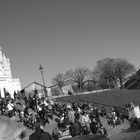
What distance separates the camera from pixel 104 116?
3091cm

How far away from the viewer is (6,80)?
57.2 m

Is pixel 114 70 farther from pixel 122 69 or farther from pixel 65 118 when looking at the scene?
pixel 65 118

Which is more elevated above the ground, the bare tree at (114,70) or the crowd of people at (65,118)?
the bare tree at (114,70)

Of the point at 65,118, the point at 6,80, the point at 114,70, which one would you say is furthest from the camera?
the point at 114,70

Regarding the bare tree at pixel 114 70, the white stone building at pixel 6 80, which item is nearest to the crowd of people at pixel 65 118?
the white stone building at pixel 6 80

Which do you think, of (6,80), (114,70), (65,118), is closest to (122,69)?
(114,70)

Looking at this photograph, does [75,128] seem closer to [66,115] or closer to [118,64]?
[66,115]

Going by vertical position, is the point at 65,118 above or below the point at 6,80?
below

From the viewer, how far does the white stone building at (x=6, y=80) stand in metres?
55.4

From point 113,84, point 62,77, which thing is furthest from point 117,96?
point 62,77

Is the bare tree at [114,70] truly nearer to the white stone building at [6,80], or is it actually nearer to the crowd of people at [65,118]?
the white stone building at [6,80]

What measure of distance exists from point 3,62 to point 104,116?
116 ft

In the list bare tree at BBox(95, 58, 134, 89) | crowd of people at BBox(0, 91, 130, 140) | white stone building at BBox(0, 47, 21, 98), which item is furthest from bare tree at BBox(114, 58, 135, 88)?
crowd of people at BBox(0, 91, 130, 140)

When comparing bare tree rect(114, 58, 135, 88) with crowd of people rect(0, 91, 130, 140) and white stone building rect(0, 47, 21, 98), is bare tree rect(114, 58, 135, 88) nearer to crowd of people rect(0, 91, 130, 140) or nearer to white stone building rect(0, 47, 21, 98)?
white stone building rect(0, 47, 21, 98)
